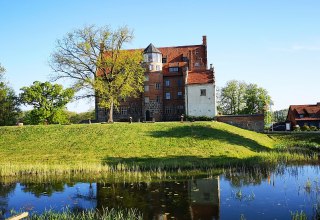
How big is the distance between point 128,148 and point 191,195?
18416 millimetres

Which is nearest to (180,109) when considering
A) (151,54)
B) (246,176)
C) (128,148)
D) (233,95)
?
(151,54)

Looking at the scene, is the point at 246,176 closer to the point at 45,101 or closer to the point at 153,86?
the point at 153,86

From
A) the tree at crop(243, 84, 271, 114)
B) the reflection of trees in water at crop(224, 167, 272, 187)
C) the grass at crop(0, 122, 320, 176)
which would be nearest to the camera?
the reflection of trees in water at crop(224, 167, 272, 187)

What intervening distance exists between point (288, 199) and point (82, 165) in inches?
701

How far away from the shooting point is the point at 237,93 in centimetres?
9181

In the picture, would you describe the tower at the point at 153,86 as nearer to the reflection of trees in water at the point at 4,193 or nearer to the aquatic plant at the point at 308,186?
the reflection of trees in water at the point at 4,193

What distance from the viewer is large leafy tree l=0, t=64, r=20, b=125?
224 feet

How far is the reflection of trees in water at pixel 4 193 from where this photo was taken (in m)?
18.0

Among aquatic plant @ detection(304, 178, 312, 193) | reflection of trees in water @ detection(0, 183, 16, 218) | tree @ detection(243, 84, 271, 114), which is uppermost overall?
tree @ detection(243, 84, 271, 114)

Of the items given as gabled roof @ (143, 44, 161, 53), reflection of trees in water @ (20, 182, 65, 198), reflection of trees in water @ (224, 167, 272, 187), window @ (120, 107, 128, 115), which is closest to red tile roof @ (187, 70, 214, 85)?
gabled roof @ (143, 44, 161, 53)

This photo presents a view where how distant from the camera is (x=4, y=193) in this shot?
21469 millimetres

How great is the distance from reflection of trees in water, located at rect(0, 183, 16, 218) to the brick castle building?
38.4 m

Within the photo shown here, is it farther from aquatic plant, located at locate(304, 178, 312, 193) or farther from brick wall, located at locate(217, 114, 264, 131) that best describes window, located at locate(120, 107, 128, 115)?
aquatic plant, located at locate(304, 178, 312, 193)

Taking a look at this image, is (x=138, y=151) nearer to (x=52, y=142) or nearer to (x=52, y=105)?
(x=52, y=142)
